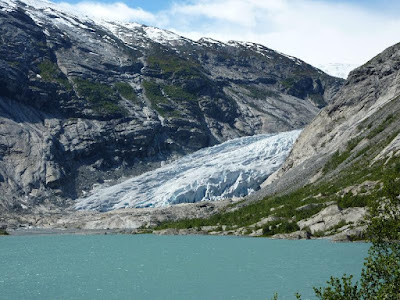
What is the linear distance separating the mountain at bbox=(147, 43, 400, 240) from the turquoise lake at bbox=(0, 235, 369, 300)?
7513 mm

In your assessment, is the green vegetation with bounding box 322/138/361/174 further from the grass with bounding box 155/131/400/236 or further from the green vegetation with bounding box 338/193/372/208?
the green vegetation with bounding box 338/193/372/208

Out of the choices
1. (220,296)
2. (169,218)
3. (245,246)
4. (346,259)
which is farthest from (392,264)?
(169,218)

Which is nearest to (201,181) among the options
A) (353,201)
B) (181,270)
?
(353,201)

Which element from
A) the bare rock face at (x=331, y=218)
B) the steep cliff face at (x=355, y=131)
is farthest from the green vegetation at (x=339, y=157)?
the bare rock face at (x=331, y=218)

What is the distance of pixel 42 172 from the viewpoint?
178 m

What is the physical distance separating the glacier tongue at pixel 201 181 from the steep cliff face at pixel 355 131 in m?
19.0

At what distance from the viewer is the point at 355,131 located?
112m

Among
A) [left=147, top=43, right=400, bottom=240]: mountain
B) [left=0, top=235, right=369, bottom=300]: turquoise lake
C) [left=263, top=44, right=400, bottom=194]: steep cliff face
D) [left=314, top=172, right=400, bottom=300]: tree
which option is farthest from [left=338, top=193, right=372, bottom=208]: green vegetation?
[left=314, top=172, right=400, bottom=300]: tree

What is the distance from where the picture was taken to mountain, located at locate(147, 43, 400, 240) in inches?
2852

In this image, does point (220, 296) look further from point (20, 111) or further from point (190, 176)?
point (20, 111)

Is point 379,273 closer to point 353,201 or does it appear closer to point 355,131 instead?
point 353,201

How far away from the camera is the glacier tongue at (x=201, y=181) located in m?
164

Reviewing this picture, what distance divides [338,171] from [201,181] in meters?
78.0

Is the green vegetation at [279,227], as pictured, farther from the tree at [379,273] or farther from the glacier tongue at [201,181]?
the glacier tongue at [201,181]
